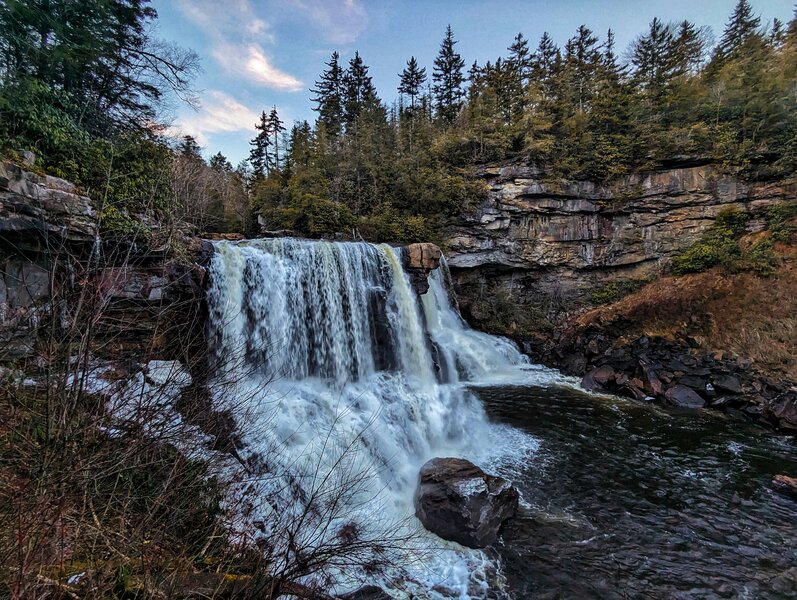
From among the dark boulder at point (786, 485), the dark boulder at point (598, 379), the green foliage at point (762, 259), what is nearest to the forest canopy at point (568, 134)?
the green foliage at point (762, 259)

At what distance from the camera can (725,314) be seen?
13.9 metres

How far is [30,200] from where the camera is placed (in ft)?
21.5

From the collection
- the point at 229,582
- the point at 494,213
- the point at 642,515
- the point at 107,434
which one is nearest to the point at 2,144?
the point at 107,434

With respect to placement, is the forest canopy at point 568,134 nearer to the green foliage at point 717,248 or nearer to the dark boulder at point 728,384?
the green foliage at point 717,248

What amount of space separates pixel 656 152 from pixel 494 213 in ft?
29.0

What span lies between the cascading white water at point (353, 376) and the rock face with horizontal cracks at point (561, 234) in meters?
5.16

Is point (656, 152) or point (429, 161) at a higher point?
point (429, 161)

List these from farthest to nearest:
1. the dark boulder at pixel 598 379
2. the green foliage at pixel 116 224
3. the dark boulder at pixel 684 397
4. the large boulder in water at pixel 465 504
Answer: the dark boulder at pixel 598 379 → the dark boulder at pixel 684 397 → the green foliage at pixel 116 224 → the large boulder in water at pixel 465 504

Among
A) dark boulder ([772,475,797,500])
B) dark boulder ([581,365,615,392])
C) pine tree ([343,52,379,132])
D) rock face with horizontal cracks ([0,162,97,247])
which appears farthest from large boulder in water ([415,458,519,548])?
pine tree ([343,52,379,132])

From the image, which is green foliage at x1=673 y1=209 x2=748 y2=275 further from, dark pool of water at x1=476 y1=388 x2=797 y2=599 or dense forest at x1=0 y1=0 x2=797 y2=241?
dark pool of water at x1=476 y1=388 x2=797 y2=599

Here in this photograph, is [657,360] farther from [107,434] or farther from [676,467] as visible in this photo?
[107,434]

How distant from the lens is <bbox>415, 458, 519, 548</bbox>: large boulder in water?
5723 millimetres

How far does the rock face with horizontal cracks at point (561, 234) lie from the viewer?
17.7 metres

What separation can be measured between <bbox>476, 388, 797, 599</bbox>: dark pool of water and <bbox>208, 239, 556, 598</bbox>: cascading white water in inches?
41.2
